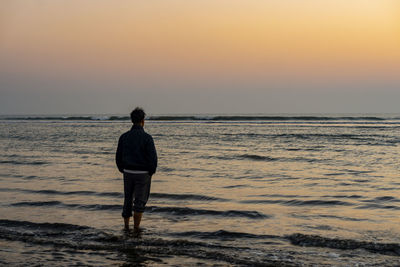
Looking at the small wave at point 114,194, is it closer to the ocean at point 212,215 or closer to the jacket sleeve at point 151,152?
the ocean at point 212,215

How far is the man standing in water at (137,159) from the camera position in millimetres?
7227

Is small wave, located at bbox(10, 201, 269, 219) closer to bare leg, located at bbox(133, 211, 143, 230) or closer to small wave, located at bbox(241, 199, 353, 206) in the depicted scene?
small wave, located at bbox(241, 199, 353, 206)

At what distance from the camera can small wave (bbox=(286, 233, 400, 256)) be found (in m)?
6.44

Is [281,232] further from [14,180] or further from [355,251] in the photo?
[14,180]

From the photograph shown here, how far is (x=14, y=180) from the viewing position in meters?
13.3

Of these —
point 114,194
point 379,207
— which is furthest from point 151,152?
point 379,207

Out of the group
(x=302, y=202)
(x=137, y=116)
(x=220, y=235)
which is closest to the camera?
(x=137, y=116)

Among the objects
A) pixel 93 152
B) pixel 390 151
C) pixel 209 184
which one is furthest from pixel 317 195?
pixel 93 152

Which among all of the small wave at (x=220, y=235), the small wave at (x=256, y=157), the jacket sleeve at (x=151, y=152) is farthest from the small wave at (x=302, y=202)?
the small wave at (x=256, y=157)

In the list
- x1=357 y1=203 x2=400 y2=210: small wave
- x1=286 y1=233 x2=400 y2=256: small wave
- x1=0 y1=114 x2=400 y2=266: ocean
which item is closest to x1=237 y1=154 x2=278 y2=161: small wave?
x1=0 y1=114 x2=400 y2=266: ocean

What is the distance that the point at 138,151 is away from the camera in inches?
285

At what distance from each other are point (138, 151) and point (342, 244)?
128 inches

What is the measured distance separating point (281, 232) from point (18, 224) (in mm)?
4492

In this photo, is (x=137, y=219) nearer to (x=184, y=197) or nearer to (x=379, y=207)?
(x=184, y=197)
